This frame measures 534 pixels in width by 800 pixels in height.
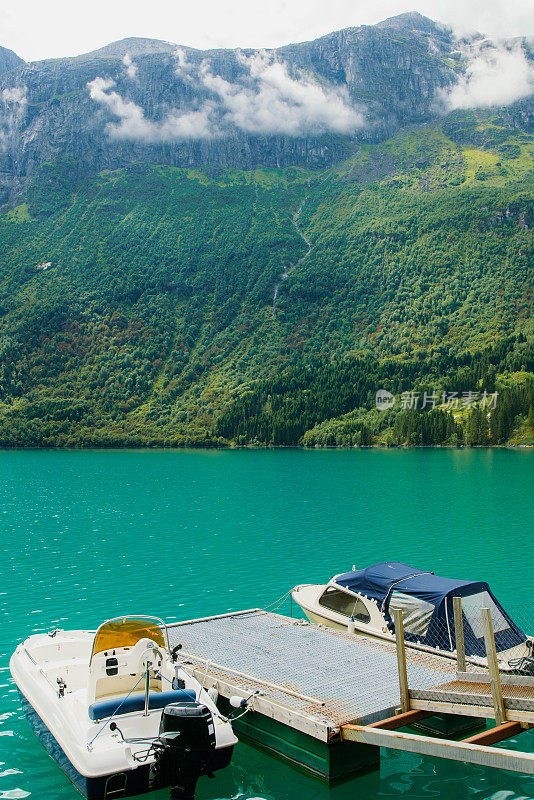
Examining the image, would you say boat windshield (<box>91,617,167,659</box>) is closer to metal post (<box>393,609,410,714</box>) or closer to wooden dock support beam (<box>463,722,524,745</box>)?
metal post (<box>393,609,410,714</box>)

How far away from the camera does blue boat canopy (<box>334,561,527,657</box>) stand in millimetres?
18344

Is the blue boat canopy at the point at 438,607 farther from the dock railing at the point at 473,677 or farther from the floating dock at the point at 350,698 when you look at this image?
the floating dock at the point at 350,698

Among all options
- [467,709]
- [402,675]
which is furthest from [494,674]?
[402,675]

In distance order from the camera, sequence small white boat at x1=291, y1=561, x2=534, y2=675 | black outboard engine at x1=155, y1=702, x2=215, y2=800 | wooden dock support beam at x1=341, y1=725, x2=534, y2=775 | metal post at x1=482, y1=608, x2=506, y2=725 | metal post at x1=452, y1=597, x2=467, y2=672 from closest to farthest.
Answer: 1. wooden dock support beam at x1=341, y1=725, x2=534, y2=775
2. metal post at x1=482, y1=608, x2=506, y2=725
3. black outboard engine at x1=155, y1=702, x2=215, y2=800
4. metal post at x1=452, y1=597, x2=467, y2=672
5. small white boat at x1=291, y1=561, x2=534, y2=675

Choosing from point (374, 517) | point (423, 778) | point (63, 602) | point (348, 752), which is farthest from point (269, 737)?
point (374, 517)

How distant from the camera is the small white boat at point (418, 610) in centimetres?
1808

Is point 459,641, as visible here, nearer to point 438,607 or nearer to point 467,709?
point 467,709

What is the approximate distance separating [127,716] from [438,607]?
9.73 m

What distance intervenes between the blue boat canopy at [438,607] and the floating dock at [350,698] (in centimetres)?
97

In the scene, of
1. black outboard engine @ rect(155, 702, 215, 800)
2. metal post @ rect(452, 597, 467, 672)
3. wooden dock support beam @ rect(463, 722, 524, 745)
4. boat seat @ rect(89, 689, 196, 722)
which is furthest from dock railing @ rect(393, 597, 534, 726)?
boat seat @ rect(89, 689, 196, 722)

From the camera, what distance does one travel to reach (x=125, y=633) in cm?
1550

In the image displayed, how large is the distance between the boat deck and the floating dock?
28mm

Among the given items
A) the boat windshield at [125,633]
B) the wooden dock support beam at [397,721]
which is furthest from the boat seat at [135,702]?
the wooden dock support beam at [397,721]

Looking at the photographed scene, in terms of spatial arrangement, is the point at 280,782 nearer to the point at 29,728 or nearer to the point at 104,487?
the point at 29,728
